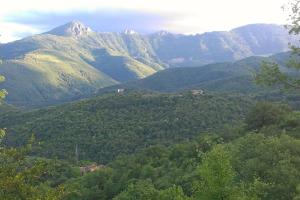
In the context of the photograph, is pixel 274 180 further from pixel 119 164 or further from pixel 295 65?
pixel 119 164

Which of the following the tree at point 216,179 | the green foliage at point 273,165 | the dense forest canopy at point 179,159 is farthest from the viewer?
the green foliage at point 273,165

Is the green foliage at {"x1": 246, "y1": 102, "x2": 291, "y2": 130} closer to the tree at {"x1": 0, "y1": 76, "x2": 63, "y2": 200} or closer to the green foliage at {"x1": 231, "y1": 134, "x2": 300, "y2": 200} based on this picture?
the green foliage at {"x1": 231, "y1": 134, "x2": 300, "y2": 200}

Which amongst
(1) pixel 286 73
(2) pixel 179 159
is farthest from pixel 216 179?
(2) pixel 179 159

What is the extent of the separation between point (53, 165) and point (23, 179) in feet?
6.41

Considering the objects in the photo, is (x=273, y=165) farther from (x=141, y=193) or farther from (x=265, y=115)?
(x=265, y=115)

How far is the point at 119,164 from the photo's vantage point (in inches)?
4528

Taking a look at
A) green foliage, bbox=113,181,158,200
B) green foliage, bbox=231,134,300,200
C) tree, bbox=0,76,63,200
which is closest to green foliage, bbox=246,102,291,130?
green foliage, bbox=231,134,300,200

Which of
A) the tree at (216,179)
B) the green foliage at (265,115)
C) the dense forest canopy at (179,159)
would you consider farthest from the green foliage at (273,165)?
the green foliage at (265,115)

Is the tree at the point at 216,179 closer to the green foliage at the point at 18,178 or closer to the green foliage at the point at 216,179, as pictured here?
the green foliage at the point at 216,179

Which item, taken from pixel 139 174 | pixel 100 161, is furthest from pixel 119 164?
pixel 100 161

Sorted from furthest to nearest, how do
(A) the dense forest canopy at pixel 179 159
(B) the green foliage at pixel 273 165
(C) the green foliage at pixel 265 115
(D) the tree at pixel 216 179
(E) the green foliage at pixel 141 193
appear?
1. (C) the green foliage at pixel 265 115
2. (E) the green foliage at pixel 141 193
3. (B) the green foliage at pixel 273 165
4. (D) the tree at pixel 216 179
5. (A) the dense forest canopy at pixel 179 159

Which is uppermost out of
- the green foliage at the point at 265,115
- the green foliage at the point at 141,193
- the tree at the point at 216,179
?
the tree at the point at 216,179

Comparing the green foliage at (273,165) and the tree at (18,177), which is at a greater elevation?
the tree at (18,177)

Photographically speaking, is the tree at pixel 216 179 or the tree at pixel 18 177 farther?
the tree at pixel 216 179
